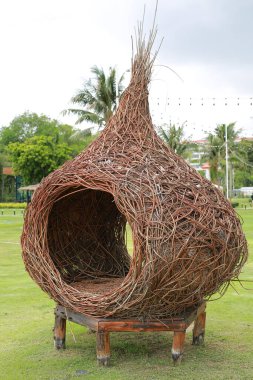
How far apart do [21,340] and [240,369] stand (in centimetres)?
233

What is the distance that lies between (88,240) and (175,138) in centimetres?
3107

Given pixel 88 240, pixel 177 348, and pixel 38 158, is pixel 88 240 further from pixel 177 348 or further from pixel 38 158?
pixel 38 158

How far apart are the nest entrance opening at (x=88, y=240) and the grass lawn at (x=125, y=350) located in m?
0.64

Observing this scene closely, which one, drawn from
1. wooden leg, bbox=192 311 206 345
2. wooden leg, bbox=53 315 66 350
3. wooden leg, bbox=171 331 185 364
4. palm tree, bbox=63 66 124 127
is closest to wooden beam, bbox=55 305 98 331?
wooden leg, bbox=53 315 66 350

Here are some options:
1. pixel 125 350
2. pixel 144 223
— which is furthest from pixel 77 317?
pixel 144 223

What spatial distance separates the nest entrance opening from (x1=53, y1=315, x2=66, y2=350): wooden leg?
47 cm

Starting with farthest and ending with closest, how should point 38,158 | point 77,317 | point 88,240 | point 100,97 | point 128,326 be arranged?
point 38,158, point 100,97, point 88,240, point 77,317, point 128,326

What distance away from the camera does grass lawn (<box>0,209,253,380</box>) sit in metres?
4.78

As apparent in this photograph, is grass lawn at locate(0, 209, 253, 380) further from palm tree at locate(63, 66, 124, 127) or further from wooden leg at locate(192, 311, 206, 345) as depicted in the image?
palm tree at locate(63, 66, 124, 127)

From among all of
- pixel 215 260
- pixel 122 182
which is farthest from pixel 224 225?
pixel 122 182

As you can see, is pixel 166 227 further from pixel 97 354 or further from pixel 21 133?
pixel 21 133

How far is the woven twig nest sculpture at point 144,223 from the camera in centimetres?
452

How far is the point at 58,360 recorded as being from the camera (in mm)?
5160

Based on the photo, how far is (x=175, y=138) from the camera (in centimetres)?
3709
